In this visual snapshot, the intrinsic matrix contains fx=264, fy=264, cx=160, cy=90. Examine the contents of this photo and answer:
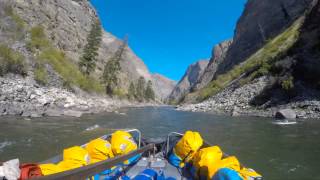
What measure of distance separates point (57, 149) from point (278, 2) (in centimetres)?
8723

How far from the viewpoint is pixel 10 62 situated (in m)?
28.1

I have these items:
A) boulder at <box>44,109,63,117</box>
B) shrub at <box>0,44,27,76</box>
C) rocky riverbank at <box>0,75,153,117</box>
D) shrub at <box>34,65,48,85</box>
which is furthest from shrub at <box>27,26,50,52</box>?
boulder at <box>44,109,63,117</box>

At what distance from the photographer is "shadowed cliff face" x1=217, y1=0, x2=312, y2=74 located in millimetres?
74562

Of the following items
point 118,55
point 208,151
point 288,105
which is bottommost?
point 208,151

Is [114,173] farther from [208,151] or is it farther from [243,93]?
[243,93]

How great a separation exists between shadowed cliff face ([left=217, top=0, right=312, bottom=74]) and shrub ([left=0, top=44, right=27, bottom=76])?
6236 centimetres

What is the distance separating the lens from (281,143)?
13.4 metres

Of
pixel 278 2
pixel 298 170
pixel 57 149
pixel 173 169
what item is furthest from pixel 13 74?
pixel 278 2

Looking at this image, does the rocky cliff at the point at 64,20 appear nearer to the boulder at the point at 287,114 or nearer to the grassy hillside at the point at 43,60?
the grassy hillside at the point at 43,60

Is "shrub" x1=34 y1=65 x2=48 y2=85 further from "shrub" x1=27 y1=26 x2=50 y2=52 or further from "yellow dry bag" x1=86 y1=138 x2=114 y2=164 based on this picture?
"yellow dry bag" x1=86 y1=138 x2=114 y2=164

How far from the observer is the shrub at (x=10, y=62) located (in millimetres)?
27328

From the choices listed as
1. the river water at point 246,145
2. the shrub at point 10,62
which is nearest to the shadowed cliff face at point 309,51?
the river water at point 246,145

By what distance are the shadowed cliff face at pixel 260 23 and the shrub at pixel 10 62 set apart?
62359mm

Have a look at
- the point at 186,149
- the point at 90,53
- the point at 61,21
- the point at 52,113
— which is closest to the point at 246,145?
the point at 186,149
